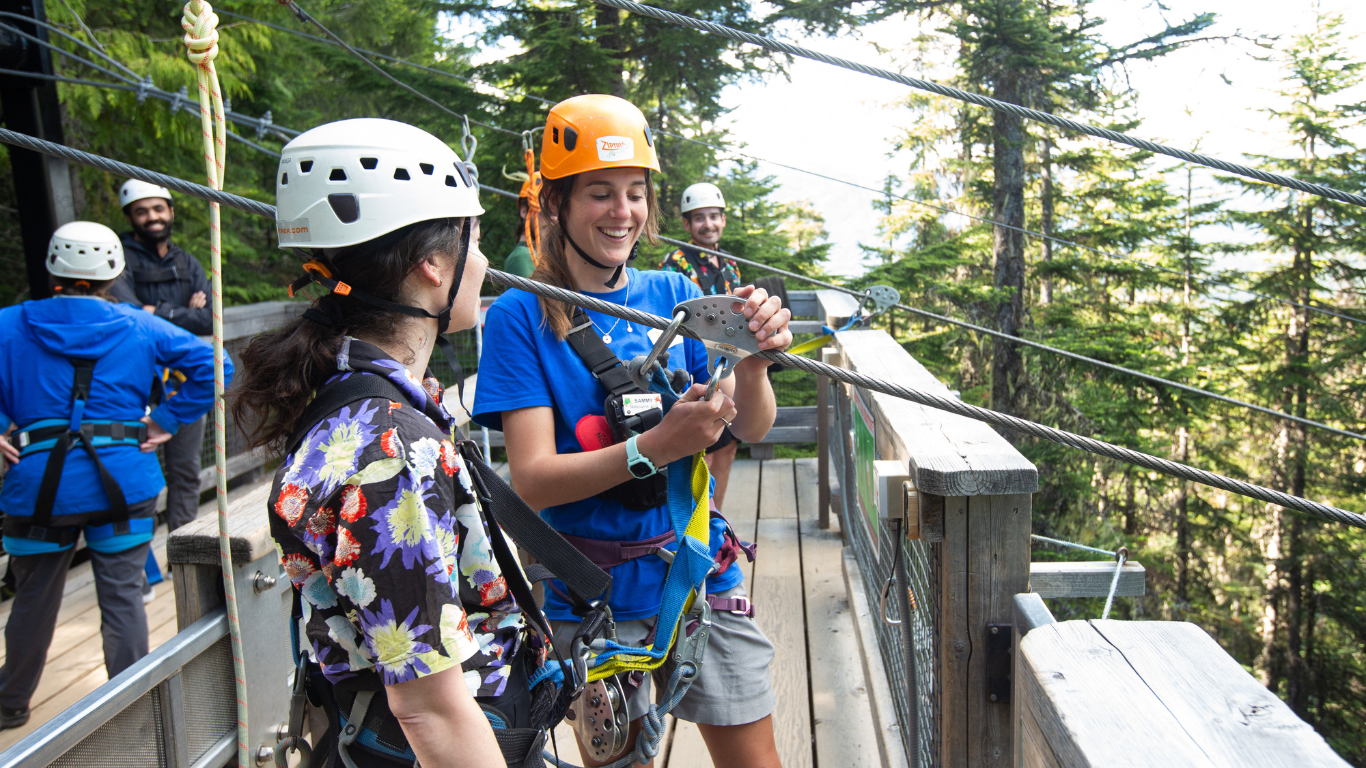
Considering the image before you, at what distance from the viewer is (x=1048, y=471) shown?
13.4 m

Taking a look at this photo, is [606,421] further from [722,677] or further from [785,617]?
[785,617]

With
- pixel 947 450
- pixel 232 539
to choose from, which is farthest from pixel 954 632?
pixel 232 539

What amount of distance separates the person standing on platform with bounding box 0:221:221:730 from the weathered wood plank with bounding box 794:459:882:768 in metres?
2.66

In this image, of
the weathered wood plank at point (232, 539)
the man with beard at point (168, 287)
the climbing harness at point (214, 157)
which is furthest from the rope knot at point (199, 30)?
the man with beard at point (168, 287)

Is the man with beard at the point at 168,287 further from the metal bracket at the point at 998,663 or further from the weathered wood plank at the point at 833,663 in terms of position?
the metal bracket at the point at 998,663

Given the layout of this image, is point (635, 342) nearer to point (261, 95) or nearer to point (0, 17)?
point (0, 17)

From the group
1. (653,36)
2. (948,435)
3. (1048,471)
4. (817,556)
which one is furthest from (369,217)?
(1048,471)

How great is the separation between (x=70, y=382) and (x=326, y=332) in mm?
3046

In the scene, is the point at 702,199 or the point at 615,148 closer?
the point at 615,148

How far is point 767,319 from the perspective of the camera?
5.45ft

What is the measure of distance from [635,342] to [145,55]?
6.35 metres

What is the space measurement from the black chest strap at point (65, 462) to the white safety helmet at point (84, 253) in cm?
36

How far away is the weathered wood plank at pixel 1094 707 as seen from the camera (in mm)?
822

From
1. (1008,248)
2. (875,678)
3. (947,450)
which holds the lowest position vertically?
(875,678)
